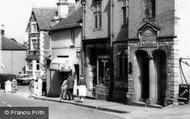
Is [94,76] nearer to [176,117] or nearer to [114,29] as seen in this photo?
[114,29]

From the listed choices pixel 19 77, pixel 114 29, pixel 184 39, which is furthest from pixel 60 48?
pixel 19 77

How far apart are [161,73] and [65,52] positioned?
14.5m

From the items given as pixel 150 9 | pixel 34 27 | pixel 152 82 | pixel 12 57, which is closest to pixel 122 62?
pixel 152 82

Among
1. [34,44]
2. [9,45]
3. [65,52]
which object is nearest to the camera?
[65,52]

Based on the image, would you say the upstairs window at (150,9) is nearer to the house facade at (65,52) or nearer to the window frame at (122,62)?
the window frame at (122,62)

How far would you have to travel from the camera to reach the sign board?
22578 mm

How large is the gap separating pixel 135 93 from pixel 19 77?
4040 centimetres

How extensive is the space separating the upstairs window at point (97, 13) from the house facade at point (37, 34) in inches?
1246

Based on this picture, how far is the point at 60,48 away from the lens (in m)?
38.5

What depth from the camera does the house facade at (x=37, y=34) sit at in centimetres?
Answer: 6519

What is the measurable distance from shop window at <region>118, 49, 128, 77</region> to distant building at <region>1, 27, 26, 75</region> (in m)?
46.8

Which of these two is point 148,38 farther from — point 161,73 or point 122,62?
point 122,62

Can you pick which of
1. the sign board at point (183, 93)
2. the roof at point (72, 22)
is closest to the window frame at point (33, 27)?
the roof at point (72, 22)

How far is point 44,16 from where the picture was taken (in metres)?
67.2
